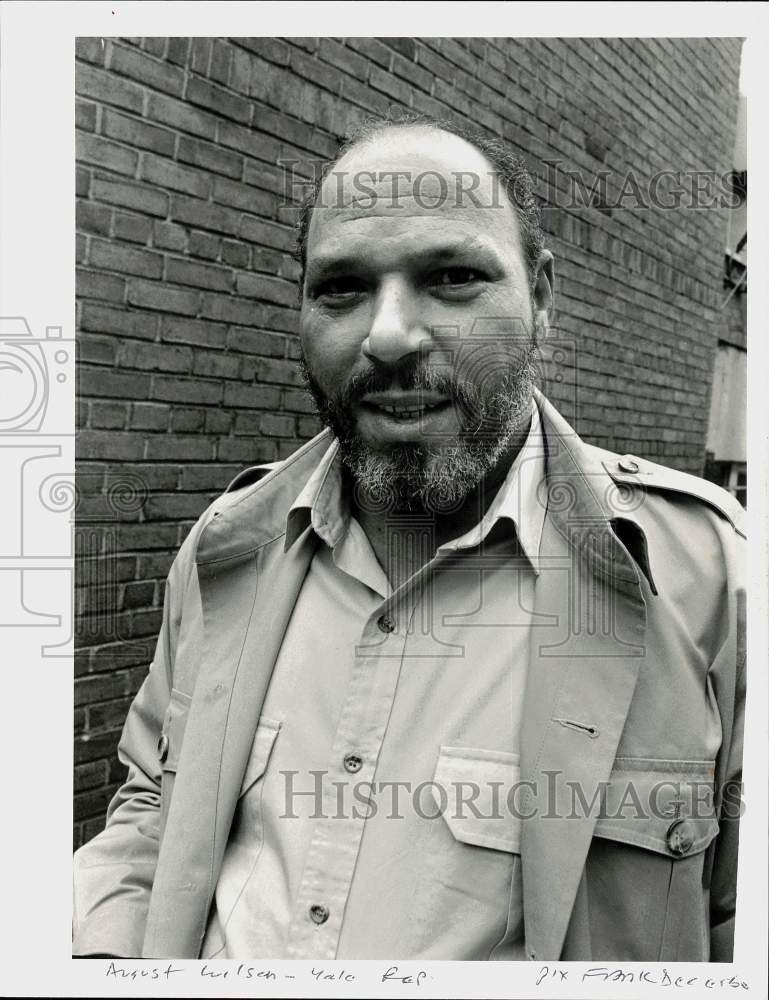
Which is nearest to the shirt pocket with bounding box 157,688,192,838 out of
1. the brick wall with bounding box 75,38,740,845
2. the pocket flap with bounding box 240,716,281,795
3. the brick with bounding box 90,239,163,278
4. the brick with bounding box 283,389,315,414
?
the pocket flap with bounding box 240,716,281,795

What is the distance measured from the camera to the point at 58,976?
4.65ft

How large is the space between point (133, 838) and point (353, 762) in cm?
55

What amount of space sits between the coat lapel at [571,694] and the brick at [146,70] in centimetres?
130

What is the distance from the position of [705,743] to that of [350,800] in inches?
24.4

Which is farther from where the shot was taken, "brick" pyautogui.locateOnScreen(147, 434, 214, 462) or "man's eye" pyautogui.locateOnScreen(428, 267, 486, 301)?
"brick" pyautogui.locateOnScreen(147, 434, 214, 462)

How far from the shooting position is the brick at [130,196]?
5.22ft

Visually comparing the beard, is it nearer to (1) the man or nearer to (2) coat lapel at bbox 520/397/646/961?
(1) the man

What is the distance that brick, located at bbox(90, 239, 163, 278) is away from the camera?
5.28ft

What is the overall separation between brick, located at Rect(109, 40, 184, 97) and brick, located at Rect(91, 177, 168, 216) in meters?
0.22

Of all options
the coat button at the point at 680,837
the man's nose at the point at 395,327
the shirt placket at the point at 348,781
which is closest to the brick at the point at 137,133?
the man's nose at the point at 395,327

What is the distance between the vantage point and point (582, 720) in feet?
3.94

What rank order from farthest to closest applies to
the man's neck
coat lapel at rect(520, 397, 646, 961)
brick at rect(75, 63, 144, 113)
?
brick at rect(75, 63, 144, 113), the man's neck, coat lapel at rect(520, 397, 646, 961)

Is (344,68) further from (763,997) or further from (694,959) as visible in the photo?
(763,997)

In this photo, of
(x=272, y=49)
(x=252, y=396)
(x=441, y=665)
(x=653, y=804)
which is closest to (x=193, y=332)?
(x=252, y=396)
